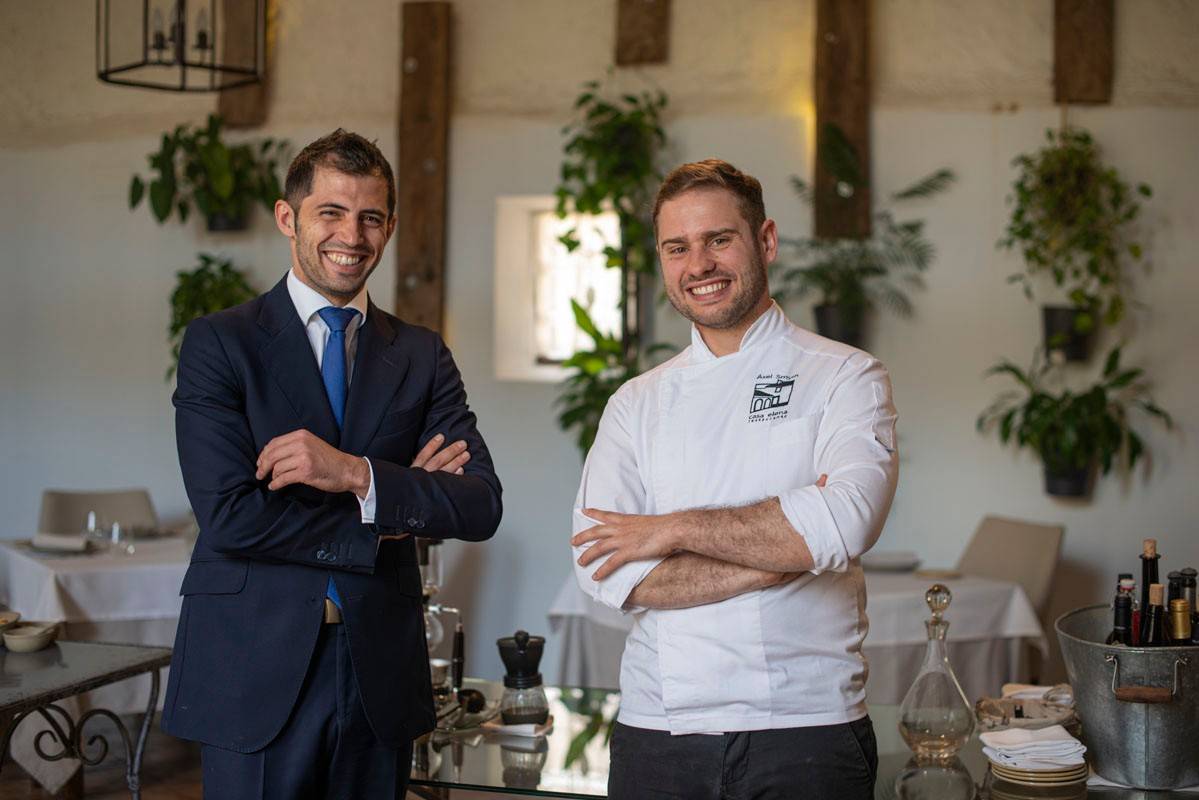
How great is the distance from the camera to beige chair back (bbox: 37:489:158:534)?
537 cm

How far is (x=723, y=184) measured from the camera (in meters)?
2.09

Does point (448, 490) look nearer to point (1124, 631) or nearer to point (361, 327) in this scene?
point (361, 327)

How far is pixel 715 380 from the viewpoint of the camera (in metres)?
2.10

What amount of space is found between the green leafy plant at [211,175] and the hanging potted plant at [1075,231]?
3.23 metres

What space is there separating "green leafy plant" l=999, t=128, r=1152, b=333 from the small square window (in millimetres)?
1763

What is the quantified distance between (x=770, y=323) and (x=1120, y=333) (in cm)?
350

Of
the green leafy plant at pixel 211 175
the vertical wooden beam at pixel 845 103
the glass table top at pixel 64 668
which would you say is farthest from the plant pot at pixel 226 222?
the glass table top at pixel 64 668

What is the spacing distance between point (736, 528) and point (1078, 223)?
3593mm

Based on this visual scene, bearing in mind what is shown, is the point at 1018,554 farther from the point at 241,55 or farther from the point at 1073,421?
the point at 241,55

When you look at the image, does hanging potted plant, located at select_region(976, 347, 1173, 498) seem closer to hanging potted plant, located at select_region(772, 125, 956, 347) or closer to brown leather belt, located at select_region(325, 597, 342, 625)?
hanging potted plant, located at select_region(772, 125, 956, 347)

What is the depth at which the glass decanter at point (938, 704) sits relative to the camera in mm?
2395

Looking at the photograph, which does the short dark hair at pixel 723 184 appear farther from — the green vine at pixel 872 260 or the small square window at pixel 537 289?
the small square window at pixel 537 289

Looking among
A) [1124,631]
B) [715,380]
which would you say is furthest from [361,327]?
[1124,631]

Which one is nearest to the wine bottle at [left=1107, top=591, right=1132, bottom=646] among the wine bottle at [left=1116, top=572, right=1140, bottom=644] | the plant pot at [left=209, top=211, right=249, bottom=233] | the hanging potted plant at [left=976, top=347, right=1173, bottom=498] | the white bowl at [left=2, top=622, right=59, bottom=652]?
the wine bottle at [left=1116, top=572, right=1140, bottom=644]
